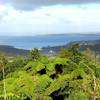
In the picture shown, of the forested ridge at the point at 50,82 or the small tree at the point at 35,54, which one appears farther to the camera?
the small tree at the point at 35,54

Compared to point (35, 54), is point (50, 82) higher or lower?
lower

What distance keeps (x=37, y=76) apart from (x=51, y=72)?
0.76 m

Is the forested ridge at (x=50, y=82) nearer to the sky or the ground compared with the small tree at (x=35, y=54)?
nearer to the ground

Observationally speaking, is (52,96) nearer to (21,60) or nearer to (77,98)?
(77,98)

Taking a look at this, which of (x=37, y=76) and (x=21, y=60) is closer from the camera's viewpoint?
(x=37, y=76)

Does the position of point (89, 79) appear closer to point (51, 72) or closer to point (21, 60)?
point (51, 72)

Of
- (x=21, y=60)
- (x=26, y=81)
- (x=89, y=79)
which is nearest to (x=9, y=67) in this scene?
(x=21, y=60)

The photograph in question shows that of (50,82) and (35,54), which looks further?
(35,54)

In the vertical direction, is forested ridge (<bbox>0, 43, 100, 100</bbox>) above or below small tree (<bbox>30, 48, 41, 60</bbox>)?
below

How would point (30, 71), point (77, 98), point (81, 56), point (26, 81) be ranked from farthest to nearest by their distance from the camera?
1. point (81, 56)
2. point (30, 71)
3. point (26, 81)
4. point (77, 98)

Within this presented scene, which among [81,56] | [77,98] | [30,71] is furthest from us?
[81,56]

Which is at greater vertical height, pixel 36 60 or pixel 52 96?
pixel 36 60

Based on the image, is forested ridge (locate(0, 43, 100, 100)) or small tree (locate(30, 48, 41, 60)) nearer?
forested ridge (locate(0, 43, 100, 100))

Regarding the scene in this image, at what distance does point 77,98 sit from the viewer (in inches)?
545
